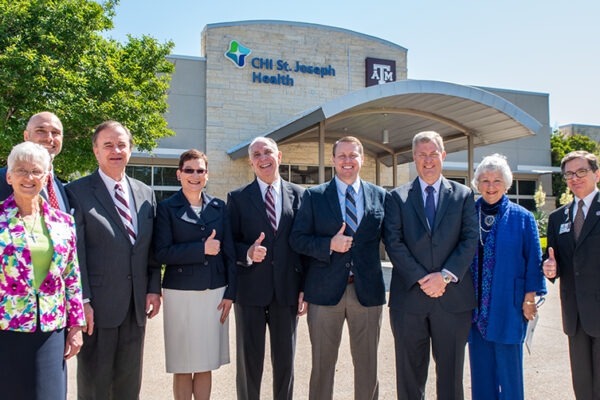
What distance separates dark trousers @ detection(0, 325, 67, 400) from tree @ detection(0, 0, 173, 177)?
355 inches

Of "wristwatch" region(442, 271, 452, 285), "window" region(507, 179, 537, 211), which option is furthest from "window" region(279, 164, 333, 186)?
"wristwatch" region(442, 271, 452, 285)

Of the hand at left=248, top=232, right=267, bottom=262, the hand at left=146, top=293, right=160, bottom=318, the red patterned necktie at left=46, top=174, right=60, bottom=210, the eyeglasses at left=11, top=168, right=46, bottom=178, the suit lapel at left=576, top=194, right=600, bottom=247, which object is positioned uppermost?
the eyeglasses at left=11, top=168, right=46, bottom=178

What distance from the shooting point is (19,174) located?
258 centimetres

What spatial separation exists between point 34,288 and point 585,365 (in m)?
3.88

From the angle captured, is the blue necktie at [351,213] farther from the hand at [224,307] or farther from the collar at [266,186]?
the hand at [224,307]

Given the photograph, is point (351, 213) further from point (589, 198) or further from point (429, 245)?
point (589, 198)

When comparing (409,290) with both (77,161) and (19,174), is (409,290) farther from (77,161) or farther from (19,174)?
(77,161)

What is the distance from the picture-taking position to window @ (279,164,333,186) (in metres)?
18.4

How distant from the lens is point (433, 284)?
3.29 metres

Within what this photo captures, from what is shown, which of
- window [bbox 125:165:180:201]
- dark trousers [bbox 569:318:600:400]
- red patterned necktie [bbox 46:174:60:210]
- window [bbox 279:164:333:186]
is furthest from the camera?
window [bbox 279:164:333:186]

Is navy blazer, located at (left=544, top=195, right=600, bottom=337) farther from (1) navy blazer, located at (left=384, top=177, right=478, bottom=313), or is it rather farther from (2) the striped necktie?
(2) the striped necktie

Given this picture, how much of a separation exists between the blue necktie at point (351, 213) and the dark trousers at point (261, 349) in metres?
0.84

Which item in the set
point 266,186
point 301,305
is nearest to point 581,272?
point 301,305

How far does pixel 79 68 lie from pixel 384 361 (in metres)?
10.2
